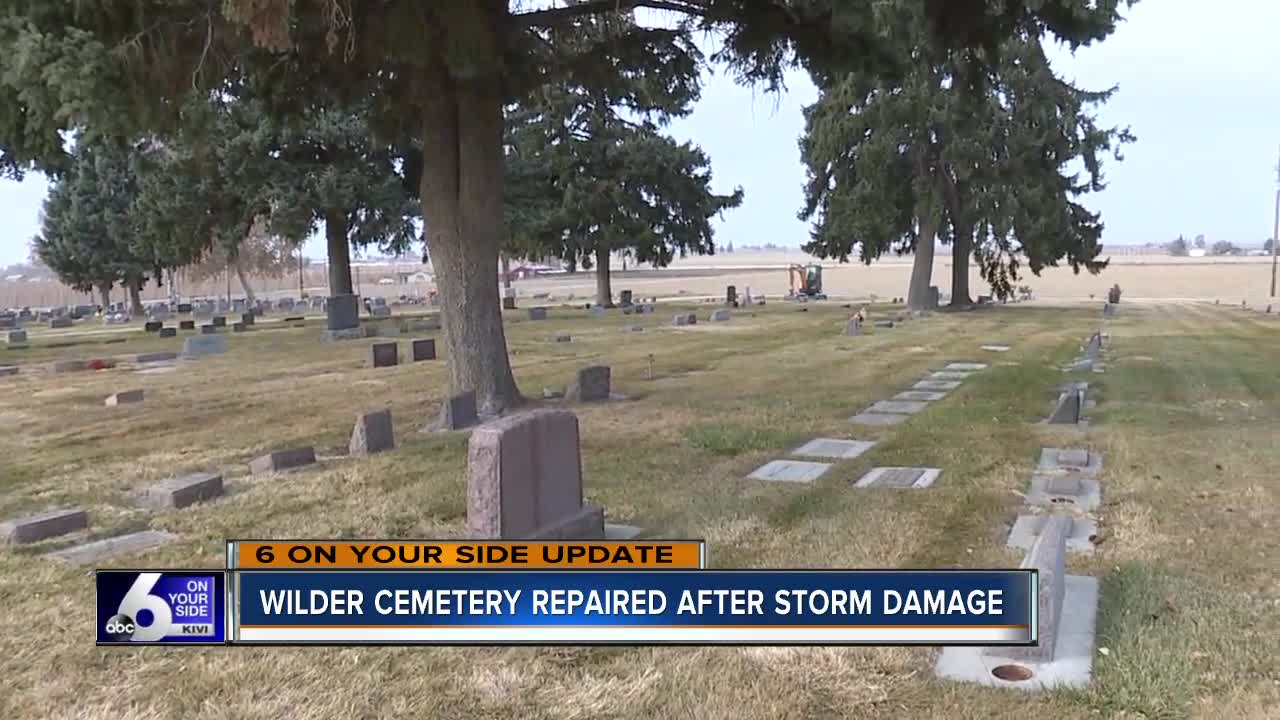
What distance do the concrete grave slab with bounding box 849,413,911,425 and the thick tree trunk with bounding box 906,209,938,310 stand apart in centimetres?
2310

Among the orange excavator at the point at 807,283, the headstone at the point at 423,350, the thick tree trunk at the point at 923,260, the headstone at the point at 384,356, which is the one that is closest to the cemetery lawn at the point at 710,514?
the headstone at the point at 384,356

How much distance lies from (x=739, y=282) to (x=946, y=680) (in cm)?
7588

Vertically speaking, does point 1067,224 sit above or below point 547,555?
above

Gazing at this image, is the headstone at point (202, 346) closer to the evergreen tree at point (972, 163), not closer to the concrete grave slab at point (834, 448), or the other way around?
the concrete grave slab at point (834, 448)

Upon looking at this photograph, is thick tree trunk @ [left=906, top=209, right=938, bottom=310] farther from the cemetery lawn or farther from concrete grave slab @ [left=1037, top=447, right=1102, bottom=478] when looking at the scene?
concrete grave slab @ [left=1037, top=447, right=1102, bottom=478]

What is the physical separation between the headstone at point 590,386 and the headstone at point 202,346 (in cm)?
1246

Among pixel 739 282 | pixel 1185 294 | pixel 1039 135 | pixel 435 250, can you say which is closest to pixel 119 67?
pixel 435 250

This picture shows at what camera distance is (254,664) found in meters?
4.19

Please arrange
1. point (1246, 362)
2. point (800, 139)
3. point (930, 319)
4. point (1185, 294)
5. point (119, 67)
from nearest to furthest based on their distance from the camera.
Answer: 1. point (119, 67)
2. point (1246, 362)
3. point (930, 319)
4. point (800, 139)
5. point (1185, 294)

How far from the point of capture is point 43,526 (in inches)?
249

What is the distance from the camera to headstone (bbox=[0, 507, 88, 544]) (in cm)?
620

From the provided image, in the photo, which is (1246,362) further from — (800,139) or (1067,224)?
(800,139)

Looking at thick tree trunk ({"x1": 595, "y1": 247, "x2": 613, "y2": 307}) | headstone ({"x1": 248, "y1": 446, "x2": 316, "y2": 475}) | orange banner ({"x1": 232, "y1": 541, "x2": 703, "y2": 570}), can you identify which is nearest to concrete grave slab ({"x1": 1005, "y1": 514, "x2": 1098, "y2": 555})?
orange banner ({"x1": 232, "y1": 541, "x2": 703, "y2": 570})

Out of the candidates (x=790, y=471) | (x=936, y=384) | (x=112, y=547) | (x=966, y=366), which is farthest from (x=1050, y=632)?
(x=966, y=366)
